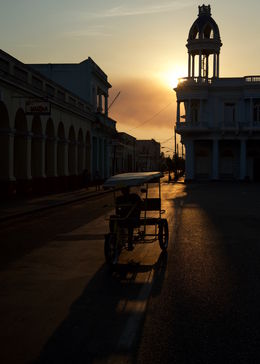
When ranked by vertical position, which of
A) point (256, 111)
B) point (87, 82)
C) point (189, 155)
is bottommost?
point (189, 155)

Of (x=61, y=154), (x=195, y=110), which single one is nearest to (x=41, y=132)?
(x=61, y=154)

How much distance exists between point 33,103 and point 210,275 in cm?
2143

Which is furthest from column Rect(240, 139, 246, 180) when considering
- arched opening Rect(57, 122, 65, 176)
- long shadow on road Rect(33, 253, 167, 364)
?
long shadow on road Rect(33, 253, 167, 364)

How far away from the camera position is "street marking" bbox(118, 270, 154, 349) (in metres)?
5.81

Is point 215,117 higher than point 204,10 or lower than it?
lower

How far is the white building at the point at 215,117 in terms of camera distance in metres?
70.3

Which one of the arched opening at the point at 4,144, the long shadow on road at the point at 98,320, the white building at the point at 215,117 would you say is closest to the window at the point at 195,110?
the white building at the point at 215,117

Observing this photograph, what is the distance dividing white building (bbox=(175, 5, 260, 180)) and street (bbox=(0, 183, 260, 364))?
57.0 metres

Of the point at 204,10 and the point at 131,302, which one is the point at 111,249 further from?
the point at 204,10

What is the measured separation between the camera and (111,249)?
401 inches

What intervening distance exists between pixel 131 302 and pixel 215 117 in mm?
65969

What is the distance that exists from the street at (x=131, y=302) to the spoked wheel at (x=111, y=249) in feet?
0.64

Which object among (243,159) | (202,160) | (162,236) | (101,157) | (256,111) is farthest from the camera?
(202,160)

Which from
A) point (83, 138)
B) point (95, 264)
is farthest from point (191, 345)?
point (83, 138)
